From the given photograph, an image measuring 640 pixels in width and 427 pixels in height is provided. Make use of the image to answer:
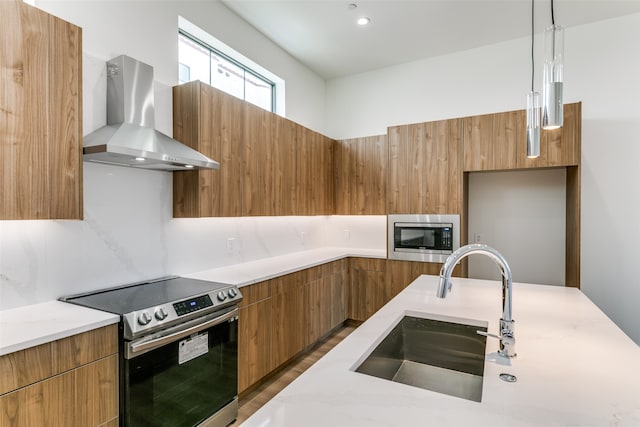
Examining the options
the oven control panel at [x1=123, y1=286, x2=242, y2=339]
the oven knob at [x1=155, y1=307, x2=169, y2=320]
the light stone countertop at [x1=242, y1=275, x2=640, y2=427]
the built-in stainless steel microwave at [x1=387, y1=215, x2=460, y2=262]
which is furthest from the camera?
the built-in stainless steel microwave at [x1=387, y1=215, x2=460, y2=262]

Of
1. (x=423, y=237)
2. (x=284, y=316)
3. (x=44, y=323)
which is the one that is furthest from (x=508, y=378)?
(x=423, y=237)

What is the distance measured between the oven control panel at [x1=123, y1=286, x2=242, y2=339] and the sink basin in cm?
119

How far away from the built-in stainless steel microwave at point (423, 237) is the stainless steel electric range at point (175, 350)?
6.99ft

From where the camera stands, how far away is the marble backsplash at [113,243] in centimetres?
185

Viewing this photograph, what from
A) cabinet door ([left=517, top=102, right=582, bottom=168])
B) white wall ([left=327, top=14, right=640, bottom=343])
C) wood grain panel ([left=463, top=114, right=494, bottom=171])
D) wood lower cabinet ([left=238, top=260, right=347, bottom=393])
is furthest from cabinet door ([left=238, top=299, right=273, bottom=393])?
white wall ([left=327, top=14, right=640, bottom=343])

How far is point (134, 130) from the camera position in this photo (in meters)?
2.13

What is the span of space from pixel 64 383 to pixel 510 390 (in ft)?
5.95

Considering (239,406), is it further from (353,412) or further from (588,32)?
(588,32)

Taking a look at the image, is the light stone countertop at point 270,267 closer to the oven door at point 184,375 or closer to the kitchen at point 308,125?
the kitchen at point 308,125

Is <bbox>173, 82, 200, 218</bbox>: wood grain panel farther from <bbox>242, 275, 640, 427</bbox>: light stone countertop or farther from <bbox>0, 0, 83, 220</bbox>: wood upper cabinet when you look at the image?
<bbox>242, 275, 640, 427</bbox>: light stone countertop

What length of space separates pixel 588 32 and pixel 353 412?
452 cm

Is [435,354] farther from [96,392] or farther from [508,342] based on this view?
[96,392]

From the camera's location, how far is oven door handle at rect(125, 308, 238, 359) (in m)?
1.69

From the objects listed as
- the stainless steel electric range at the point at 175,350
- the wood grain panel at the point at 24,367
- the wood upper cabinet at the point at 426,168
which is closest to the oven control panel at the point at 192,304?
the stainless steel electric range at the point at 175,350
